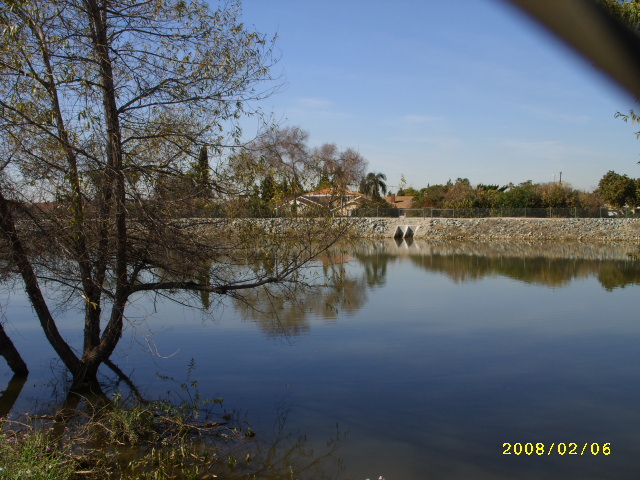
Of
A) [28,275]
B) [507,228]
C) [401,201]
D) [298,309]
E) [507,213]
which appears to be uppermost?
[401,201]

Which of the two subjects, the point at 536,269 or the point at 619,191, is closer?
the point at 536,269

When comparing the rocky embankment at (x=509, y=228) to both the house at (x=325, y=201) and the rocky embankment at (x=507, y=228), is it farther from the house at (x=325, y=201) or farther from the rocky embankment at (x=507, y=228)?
the house at (x=325, y=201)

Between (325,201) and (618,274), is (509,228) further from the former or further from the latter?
(325,201)

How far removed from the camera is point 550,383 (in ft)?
28.0

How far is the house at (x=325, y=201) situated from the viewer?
745cm

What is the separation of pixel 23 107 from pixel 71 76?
821mm

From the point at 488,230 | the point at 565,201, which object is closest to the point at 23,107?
the point at 488,230

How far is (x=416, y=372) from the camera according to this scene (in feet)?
29.7

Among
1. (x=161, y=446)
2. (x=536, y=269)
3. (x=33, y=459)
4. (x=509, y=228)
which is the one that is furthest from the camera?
(x=509, y=228)

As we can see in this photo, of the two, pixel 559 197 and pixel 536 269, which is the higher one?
pixel 559 197

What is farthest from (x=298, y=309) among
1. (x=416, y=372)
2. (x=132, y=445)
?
(x=132, y=445)

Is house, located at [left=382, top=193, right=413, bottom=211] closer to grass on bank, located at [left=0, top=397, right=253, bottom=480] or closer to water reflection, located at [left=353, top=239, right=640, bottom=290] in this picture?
water reflection, located at [left=353, top=239, right=640, bottom=290]
